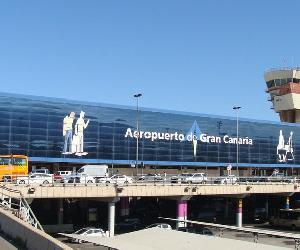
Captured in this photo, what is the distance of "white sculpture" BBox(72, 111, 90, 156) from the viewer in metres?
78.4

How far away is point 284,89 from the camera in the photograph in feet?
367

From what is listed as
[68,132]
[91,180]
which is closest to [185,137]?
[68,132]

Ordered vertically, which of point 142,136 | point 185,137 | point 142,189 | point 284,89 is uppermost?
point 284,89

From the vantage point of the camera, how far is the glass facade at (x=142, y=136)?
243 feet

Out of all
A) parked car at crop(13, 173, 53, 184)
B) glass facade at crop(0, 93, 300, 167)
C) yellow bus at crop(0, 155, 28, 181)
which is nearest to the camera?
parked car at crop(13, 173, 53, 184)

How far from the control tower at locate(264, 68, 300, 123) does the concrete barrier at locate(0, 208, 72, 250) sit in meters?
96.6

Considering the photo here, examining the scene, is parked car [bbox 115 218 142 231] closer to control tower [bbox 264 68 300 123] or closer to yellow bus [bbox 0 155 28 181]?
yellow bus [bbox 0 155 28 181]

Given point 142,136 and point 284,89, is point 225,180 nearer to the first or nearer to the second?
point 142,136

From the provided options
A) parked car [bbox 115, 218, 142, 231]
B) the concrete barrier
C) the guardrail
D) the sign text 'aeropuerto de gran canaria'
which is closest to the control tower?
the sign text 'aeropuerto de gran canaria'

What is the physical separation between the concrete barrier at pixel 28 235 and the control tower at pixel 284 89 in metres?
96.6

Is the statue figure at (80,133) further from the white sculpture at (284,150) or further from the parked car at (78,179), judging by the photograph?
the white sculpture at (284,150)

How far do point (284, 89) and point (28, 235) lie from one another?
101m

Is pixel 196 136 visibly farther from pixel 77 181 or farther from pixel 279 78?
pixel 77 181

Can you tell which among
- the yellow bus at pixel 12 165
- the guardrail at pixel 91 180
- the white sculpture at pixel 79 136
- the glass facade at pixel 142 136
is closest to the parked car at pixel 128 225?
the guardrail at pixel 91 180
